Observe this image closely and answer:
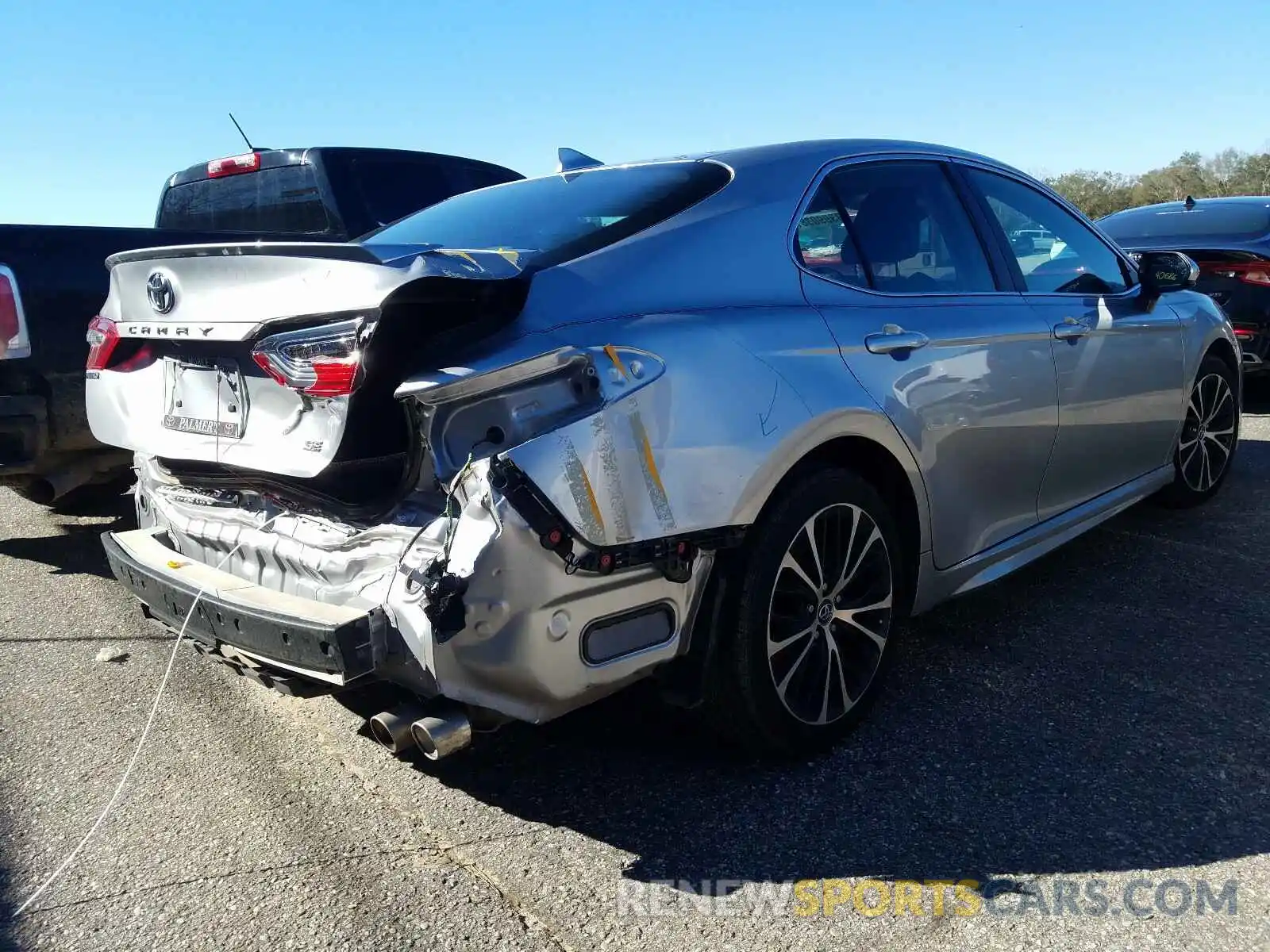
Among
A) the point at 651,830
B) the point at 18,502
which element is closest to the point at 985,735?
the point at 651,830

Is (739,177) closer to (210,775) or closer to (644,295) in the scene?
(644,295)

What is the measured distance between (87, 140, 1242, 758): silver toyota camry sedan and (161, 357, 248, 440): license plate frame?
0.01 meters

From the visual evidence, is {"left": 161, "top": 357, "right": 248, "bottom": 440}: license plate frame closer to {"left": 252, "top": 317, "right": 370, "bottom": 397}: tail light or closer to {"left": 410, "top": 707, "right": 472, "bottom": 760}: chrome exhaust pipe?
{"left": 252, "top": 317, "right": 370, "bottom": 397}: tail light

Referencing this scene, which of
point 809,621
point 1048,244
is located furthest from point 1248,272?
point 809,621

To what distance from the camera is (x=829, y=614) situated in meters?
2.86

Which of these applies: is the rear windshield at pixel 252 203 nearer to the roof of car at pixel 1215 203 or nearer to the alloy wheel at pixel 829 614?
the alloy wheel at pixel 829 614

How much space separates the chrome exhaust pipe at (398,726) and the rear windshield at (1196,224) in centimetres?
761

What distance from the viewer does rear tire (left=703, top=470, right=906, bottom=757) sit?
2.58 metres

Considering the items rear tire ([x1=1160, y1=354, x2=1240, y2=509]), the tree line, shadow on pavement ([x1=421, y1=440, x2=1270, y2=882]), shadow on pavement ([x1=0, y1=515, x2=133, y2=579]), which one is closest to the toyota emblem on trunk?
shadow on pavement ([x1=421, y1=440, x2=1270, y2=882])

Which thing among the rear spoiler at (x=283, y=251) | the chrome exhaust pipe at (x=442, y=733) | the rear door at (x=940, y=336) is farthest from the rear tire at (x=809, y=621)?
the rear spoiler at (x=283, y=251)

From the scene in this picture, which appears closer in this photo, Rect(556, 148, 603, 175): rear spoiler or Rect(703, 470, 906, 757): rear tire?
Rect(703, 470, 906, 757): rear tire

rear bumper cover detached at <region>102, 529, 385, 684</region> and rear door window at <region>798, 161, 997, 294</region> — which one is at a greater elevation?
rear door window at <region>798, 161, 997, 294</region>

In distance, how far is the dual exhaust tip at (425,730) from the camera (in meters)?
2.20

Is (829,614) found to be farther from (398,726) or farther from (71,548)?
(71,548)
